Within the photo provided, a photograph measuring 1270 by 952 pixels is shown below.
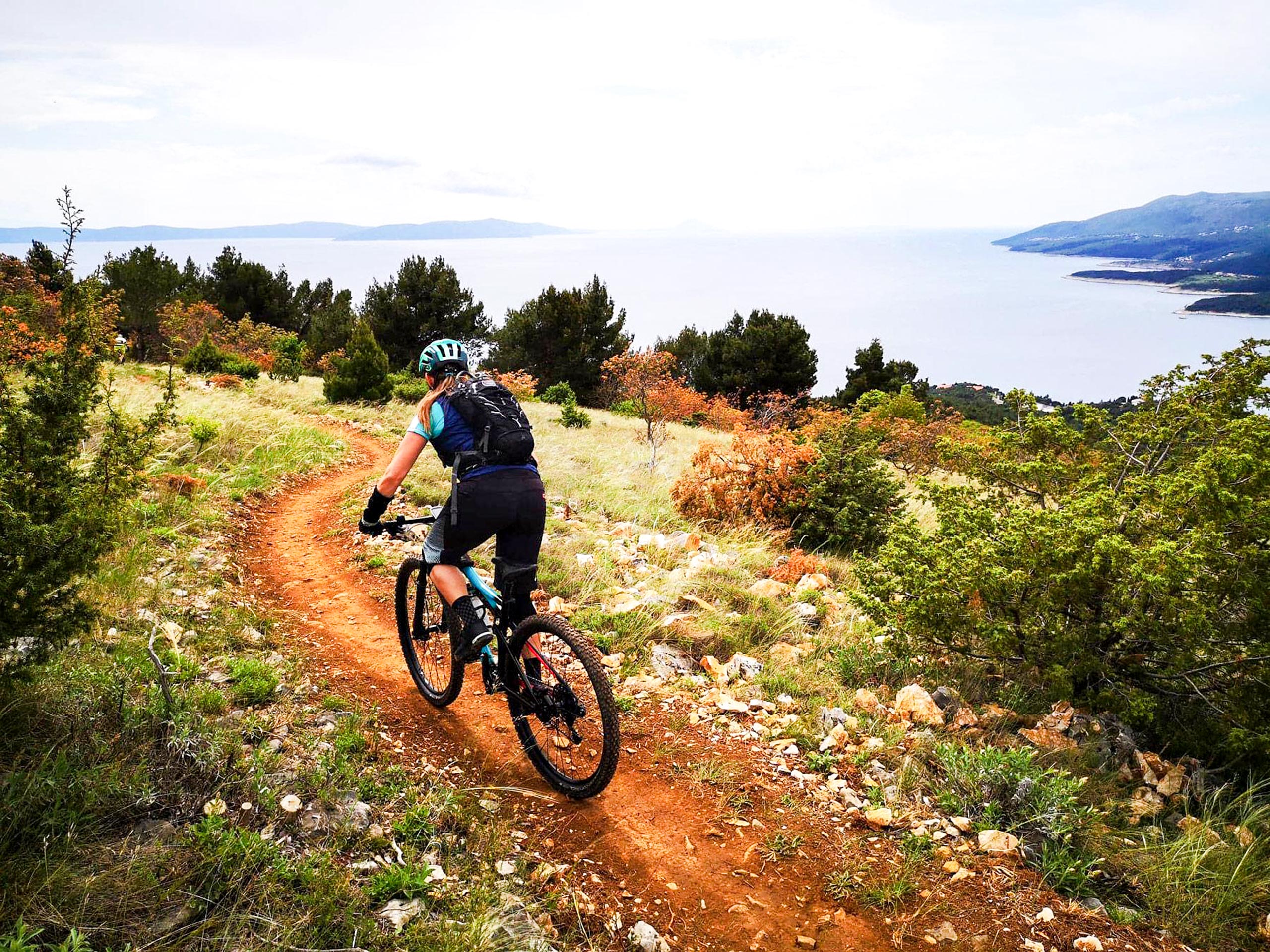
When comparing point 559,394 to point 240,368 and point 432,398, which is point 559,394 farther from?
point 432,398

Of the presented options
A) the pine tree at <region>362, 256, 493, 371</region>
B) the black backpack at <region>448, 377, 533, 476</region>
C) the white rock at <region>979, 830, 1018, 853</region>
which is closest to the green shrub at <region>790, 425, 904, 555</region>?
the white rock at <region>979, 830, 1018, 853</region>

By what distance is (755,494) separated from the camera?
10.6 metres

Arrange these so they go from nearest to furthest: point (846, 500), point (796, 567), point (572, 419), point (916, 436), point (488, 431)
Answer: point (488, 431)
point (796, 567)
point (846, 500)
point (916, 436)
point (572, 419)

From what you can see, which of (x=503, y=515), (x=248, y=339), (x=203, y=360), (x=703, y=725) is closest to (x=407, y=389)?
(x=203, y=360)

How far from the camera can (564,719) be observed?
4.15 metres

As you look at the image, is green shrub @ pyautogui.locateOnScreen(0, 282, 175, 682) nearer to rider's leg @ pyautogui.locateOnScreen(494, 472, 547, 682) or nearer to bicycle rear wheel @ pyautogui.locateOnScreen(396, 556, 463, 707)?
bicycle rear wheel @ pyautogui.locateOnScreen(396, 556, 463, 707)

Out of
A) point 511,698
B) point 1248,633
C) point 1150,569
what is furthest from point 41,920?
point 1248,633

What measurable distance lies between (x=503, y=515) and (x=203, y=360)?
2402cm

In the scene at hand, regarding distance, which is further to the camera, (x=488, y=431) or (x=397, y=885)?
(x=488, y=431)

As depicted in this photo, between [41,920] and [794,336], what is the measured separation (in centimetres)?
4106

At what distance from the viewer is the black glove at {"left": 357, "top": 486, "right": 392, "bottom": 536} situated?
4180 millimetres

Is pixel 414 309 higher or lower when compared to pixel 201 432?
higher

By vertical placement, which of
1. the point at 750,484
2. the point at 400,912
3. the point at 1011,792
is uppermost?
the point at 750,484

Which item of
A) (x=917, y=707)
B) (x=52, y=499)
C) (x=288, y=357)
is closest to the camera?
(x=52, y=499)
